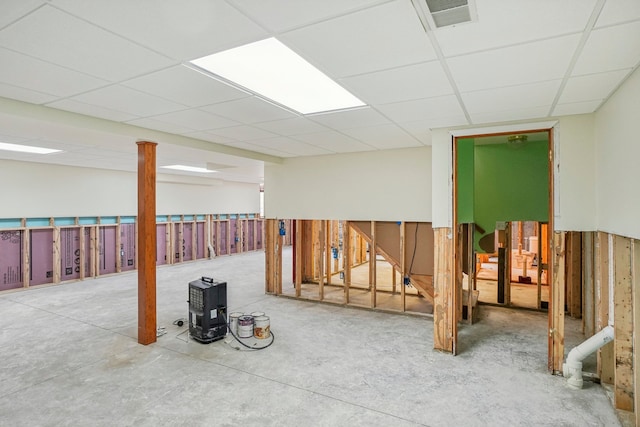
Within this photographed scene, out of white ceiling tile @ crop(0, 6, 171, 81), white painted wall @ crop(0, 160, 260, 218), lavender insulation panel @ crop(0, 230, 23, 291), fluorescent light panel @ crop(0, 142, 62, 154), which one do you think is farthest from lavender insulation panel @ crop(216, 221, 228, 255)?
white ceiling tile @ crop(0, 6, 171, 81)

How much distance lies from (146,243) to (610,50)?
430cm

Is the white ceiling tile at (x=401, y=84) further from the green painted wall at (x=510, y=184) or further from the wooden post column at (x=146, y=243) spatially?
the green painted wall at (x=510, y=184)

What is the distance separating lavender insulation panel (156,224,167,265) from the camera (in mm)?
9203

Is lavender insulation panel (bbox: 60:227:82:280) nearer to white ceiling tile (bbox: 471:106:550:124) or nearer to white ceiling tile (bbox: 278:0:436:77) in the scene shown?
white ceiling tile (bbox: 278:0:436:77)

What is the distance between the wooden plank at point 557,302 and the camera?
3275 millimetres

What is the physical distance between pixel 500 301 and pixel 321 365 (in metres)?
3.78

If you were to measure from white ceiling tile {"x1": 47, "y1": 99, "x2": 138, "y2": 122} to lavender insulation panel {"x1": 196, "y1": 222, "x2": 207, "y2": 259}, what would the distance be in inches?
283

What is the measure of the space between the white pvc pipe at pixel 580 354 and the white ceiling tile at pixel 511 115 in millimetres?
1962

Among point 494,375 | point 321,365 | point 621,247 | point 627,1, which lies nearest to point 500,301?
point 494,375

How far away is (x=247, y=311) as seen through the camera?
5.28 m

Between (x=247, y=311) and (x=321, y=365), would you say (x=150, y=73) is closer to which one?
(x=321, y=365)

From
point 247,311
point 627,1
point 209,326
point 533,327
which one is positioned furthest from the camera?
point 247,311

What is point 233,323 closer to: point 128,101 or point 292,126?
point 292,126

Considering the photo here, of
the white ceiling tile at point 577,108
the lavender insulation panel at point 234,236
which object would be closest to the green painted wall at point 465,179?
the white ceiling tile at point 577,108
